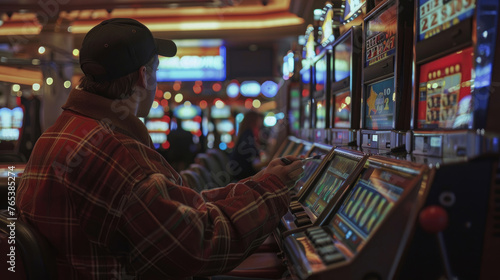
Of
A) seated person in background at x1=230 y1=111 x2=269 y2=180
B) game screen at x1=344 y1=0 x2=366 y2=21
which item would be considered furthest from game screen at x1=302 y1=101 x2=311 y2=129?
game screen at x1=344 y1=0 x2=366 y2=21

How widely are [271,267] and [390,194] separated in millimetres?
941

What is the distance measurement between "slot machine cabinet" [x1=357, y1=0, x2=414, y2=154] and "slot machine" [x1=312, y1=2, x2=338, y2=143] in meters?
0.74

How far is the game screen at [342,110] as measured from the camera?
8.02 ft

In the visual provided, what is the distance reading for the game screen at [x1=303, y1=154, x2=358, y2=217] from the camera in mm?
1713

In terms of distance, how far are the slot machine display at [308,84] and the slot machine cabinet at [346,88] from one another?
0.71m

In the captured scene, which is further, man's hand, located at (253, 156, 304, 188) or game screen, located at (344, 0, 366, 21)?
game screen, located at (344, 0, 366, 21)

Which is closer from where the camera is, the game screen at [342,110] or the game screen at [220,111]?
the game screen at [342,110]

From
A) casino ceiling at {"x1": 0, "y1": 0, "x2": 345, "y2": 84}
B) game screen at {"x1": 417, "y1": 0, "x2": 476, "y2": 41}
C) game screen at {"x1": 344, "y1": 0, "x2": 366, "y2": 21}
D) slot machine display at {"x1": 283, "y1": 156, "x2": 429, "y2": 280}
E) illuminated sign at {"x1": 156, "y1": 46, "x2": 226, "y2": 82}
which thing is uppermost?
casino ceiling at {"x1": 0, "y1": 0, "x2": 345, "y2": 84}

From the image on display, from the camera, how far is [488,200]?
1025mm

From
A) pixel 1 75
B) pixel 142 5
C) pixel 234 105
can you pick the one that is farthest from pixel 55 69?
pixel 234 105

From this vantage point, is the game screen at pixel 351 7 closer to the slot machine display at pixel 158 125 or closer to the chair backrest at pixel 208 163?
the chair backrest at pixel 208 163

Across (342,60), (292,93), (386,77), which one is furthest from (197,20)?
(386,77)

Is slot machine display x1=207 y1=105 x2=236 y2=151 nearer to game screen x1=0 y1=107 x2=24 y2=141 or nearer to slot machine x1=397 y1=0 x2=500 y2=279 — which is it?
game screen x1=0 y1=107 x2=24 y2=141

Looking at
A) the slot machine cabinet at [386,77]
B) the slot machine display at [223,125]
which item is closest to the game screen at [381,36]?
the slot machine cabinet at [386,77]
